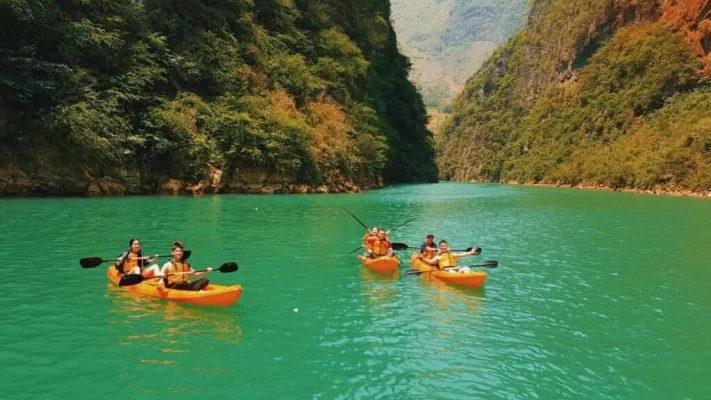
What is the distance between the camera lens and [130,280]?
418 inches

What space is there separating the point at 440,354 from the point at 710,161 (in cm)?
5044

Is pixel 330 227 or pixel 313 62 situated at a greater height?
pixel 313 62

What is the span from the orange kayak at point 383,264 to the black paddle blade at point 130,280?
18.2 ft

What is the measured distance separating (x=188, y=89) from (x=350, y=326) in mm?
34042

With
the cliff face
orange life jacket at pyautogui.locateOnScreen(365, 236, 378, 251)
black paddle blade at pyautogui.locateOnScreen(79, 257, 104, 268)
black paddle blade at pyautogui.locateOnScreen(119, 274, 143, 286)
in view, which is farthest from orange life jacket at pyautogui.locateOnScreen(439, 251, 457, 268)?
the cliff face

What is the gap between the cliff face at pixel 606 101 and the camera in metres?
56.9

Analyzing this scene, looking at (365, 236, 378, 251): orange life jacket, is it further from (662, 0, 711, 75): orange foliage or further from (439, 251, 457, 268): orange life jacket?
(662, 0, 711, 75): orange foliage

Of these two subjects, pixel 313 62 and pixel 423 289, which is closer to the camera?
pixel 423 289

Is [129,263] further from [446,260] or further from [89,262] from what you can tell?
[446,260]

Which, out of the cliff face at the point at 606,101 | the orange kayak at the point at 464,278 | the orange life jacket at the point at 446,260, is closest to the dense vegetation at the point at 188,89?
the orange life jacket at the point at 446,260

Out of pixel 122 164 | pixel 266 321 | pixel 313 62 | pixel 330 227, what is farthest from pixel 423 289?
pixel 313 62

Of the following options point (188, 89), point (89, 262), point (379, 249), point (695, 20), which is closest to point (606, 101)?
point (695, 20)

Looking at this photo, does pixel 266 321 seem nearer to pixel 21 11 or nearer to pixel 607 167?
pixel 21 11

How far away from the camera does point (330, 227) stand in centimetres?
2209
